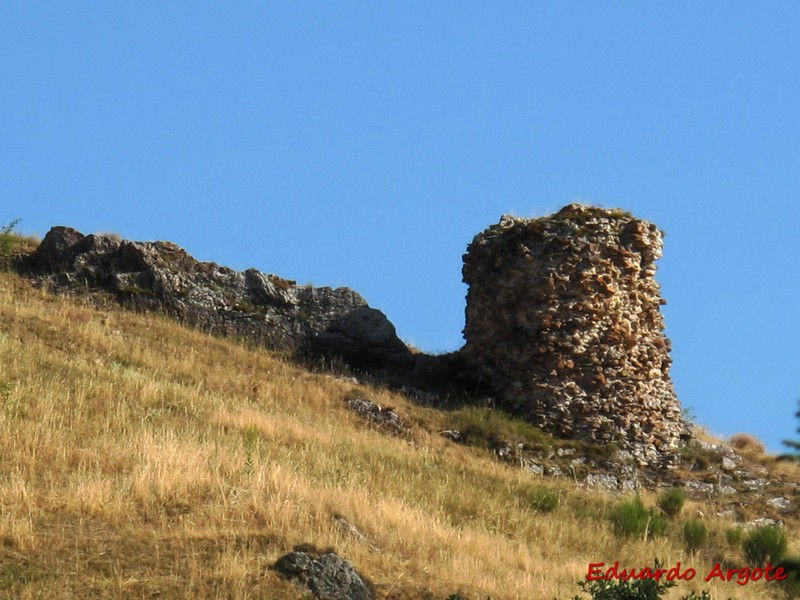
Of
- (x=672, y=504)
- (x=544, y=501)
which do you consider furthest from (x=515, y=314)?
(x=544, y=501)

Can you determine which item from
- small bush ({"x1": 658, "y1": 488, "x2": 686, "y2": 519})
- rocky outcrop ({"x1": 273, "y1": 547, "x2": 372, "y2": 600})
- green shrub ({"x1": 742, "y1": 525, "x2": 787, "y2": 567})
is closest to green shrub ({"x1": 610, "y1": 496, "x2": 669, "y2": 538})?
green shrub ({"x1": 742, "y1": 525, "x2": 787, "y2": 567})

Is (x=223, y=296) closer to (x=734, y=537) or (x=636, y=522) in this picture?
(x=636, y=522)

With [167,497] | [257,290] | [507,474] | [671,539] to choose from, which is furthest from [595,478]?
[167,497]

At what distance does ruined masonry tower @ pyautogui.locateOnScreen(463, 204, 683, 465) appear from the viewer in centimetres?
2003

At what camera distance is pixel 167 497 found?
10.7 metres

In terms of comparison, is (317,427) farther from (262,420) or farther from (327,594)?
(327,594)

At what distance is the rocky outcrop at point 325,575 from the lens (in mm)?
9000

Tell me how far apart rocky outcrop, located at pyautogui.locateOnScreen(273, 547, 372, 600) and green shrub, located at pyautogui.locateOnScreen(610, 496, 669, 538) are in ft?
18.6

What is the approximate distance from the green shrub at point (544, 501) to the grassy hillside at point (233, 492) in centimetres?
6

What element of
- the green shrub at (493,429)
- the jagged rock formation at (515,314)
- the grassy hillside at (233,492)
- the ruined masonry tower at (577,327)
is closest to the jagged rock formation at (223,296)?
the jagged rock formation at (515,314)

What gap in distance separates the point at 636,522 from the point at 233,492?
5445 mm

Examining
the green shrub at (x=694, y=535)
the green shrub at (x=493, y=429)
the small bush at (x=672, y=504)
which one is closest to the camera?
the green shrub at (x=694, y=535)

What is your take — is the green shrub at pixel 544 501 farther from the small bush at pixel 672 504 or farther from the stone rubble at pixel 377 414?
the stone rubble at pixel 377 414

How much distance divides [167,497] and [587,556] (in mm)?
4915
